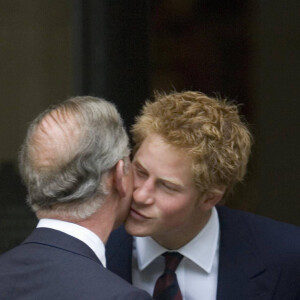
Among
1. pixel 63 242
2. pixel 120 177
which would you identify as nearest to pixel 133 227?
pixel 120 177

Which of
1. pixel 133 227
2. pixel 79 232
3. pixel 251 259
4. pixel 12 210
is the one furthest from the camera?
pixel 12 210

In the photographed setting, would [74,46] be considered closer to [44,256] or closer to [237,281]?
[237,281]

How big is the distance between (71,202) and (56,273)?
22 centimetres

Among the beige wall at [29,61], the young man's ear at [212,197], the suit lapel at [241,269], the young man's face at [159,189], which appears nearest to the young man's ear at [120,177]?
the young man's face at [159,189]

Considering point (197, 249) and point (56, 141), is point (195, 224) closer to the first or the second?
point (197, 249)

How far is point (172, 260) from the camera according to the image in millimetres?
3113

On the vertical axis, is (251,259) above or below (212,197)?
below

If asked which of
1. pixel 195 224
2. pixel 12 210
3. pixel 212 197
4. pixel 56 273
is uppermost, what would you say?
pixel 56 273

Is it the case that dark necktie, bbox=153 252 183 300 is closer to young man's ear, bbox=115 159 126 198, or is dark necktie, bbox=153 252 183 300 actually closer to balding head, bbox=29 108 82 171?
young man's ear, bbox=115 159 126 198

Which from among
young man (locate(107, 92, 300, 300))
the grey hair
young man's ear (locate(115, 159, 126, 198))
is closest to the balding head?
the grey hair

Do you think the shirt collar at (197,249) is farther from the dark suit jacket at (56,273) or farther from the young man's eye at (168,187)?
the dark suit jacket at (56,273)

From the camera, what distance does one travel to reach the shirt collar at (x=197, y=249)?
10.2ft

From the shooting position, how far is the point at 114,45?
4.44 meters

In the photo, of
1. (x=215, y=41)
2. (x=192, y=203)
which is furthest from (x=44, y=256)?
(x=215, y=41)
